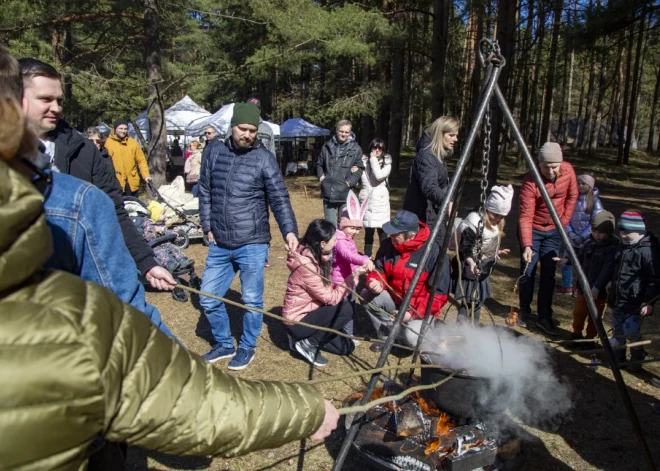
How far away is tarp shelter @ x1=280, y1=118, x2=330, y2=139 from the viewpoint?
20656 millimetres

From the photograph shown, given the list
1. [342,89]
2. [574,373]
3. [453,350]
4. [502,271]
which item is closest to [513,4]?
[502,271]

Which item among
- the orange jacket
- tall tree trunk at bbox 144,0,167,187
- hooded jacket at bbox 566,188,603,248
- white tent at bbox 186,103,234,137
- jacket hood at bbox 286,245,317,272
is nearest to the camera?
jacket hood at bbox 286,245,317,272

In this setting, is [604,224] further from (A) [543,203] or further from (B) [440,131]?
(B) [440,131]

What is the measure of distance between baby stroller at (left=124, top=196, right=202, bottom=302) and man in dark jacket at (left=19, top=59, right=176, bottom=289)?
A: 2851 millimetres

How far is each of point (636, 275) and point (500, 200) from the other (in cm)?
116

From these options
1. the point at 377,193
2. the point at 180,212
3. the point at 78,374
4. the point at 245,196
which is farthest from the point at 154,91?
the point at 78,374

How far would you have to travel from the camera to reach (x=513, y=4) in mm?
11141

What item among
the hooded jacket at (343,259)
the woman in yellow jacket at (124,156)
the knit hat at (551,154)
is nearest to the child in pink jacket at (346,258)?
the hooded jacket at (343,259)

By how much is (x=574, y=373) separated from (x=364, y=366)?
1.68 meters

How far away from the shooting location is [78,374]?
1.00m

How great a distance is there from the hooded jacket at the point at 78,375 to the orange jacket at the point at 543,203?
3945 millimetres

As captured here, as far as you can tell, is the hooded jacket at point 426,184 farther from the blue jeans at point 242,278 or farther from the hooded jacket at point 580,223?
the hooded jacket at point 580,223

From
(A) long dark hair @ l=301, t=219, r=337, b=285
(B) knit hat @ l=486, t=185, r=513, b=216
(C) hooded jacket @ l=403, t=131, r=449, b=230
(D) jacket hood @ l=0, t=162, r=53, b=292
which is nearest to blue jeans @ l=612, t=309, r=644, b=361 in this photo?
(B) knit hat @ l=486, t=185, r=513, b=216

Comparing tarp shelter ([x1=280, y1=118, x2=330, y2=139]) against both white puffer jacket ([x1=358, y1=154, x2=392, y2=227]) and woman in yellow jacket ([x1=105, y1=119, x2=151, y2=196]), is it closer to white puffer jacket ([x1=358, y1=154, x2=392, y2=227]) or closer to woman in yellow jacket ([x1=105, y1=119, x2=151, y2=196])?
woman in yellow jacket ([x1=105, y1=119, x2=151, y2=196])
